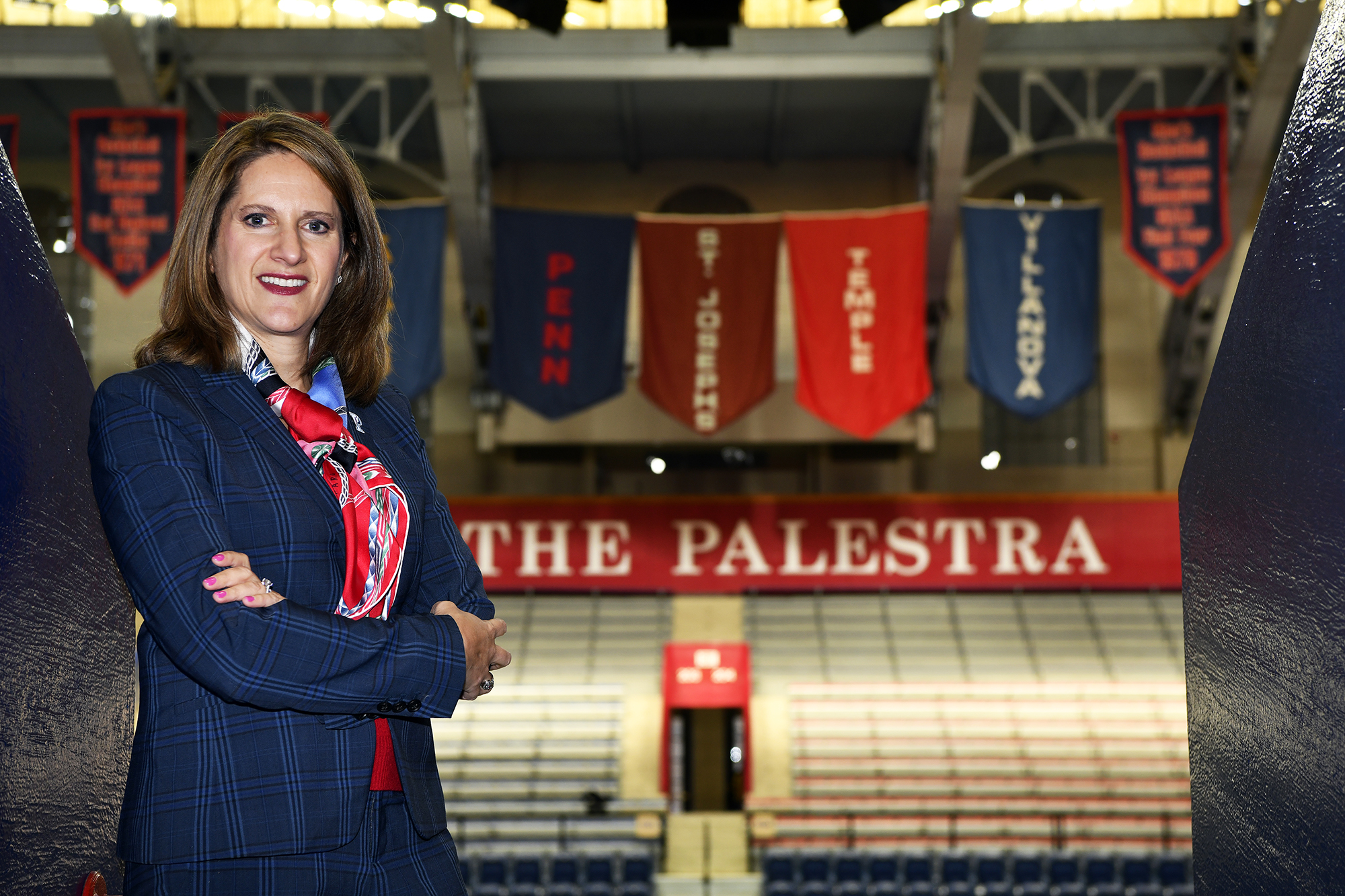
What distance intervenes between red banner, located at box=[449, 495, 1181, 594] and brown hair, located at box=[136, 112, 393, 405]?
15046 millimetres

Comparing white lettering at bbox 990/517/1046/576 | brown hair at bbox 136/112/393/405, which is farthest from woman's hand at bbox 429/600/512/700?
white lettering at bbox 990/517/1046/576

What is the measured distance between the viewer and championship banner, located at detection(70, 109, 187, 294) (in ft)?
40.4

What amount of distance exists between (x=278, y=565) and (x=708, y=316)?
11660mm

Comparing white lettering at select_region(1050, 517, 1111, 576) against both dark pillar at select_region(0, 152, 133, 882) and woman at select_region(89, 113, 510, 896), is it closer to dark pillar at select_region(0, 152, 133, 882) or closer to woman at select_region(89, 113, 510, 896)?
woman at select_region(89, 113, 510, 896)

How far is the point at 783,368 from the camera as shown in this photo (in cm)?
1631

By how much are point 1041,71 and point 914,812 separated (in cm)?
817

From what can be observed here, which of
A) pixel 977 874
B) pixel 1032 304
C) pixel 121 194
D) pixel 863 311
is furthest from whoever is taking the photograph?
pixel 1032 304

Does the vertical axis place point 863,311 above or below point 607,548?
above

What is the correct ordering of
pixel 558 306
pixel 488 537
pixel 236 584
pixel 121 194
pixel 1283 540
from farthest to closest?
pixel 488 537, pixel 558 306, pixel 121 194, pixel 236 584, pixel 1283 540

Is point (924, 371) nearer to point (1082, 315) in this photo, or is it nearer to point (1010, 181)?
point (1082, 315)

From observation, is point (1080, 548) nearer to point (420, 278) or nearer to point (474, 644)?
point (420, 278)

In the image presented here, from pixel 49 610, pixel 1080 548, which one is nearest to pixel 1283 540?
pixel 49 610

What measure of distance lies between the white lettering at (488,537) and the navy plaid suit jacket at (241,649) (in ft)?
50.1

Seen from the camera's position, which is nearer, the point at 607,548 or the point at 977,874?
the point at 977,874
